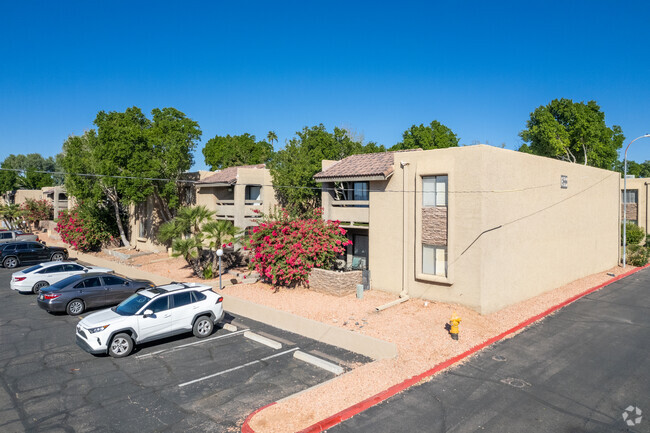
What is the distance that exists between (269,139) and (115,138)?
1884 inches

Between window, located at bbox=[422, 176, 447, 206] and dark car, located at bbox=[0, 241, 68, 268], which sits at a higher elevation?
window, located at bbox=[422, 176, 447, 206]

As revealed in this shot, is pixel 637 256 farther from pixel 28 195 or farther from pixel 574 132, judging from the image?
pixel 28 195

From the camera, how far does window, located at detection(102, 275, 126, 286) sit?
18.1m

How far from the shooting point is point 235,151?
60656mm

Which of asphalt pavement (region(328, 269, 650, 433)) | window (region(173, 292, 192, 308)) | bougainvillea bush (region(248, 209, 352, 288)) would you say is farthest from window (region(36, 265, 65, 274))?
asphalt pavement (region(328, 269, 650, 433))

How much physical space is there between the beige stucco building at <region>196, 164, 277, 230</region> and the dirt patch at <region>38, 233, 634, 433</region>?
212 inches

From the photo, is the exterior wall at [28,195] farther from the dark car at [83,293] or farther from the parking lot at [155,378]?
the parking lot at [155,378]

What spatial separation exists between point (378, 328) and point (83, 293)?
12.1 metres

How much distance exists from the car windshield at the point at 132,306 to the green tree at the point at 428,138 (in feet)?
144

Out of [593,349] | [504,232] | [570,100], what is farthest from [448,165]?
[570,100]

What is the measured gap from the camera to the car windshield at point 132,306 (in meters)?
13.0

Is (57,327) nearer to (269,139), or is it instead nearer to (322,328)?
(322,328)

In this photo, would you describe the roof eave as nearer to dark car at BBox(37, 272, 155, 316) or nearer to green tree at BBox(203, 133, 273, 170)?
dark car at BBox(37, 272, 155, 316)

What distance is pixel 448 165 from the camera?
1731 cm
